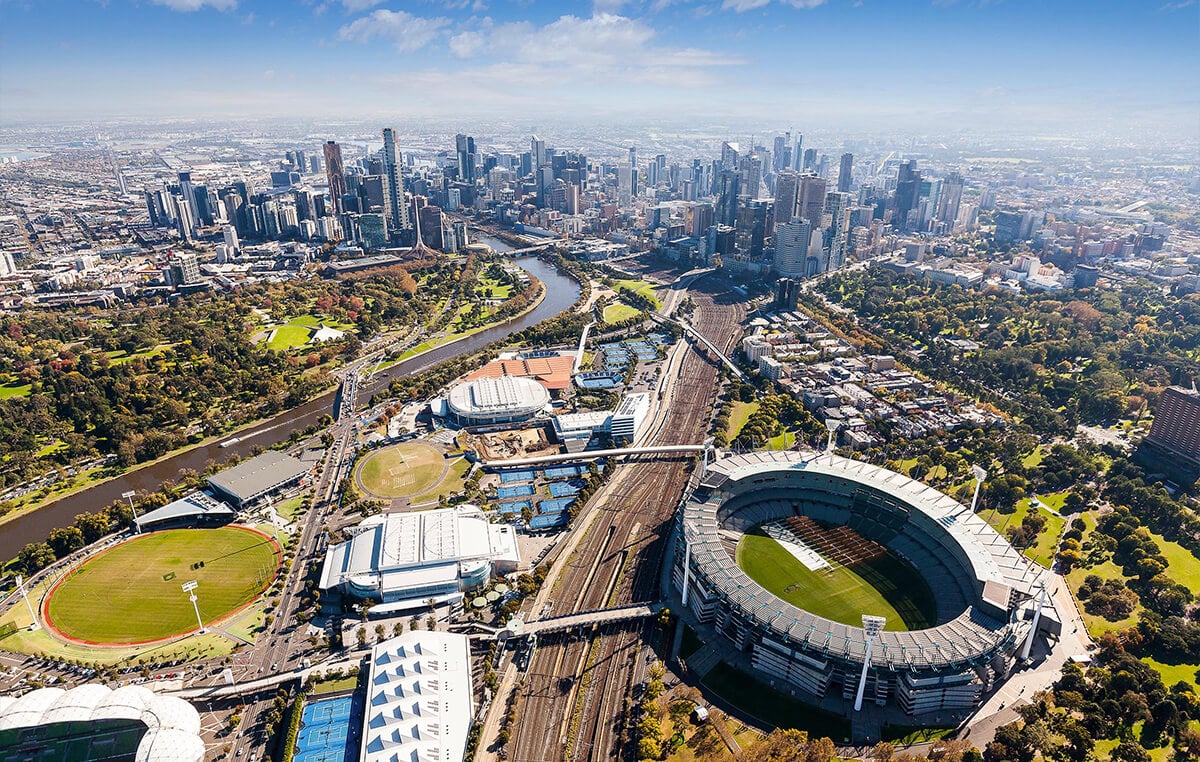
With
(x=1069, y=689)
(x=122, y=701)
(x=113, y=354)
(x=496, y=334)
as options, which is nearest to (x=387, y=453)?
(x=122, y=701)

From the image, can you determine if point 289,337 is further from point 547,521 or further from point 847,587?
point 847,587

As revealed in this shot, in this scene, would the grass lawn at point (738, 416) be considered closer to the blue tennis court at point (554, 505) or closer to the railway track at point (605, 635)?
the railway track at point (605, 635)

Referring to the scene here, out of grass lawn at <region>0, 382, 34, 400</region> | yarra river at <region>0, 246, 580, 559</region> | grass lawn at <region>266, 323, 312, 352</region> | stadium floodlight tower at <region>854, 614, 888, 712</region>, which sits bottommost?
yarra river at <region>0, 246, 580, 559</region>

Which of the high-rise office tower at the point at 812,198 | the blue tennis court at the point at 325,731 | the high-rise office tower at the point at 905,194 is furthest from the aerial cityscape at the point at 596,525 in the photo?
the high-rise office tower at the point at 905,194

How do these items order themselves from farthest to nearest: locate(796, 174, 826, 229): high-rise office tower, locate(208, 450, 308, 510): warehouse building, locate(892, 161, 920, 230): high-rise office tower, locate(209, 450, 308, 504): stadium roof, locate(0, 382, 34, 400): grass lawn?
locate(892, 161, 920, 230): high-rise office tower, locate(796, 174, 826, 229): high-rise office tower, locate(0, 382, 34, 400): grass lawn, locate(209, 450, 308, 504): stadium roof, locate(208, 450, 308, 510): warehouse building

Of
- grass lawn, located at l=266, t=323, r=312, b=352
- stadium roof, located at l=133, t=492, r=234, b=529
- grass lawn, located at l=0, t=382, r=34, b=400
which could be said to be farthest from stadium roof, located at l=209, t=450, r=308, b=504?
grass lawn, located at l=0, t=382, r=34, b=400

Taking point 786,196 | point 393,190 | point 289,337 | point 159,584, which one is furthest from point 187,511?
point 786,196

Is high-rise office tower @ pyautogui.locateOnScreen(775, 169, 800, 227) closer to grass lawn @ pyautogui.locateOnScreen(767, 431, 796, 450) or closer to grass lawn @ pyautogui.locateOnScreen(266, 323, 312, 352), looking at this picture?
grass lawn @ pyautogui.locateOnScreen(767, 431, 796, 450)
